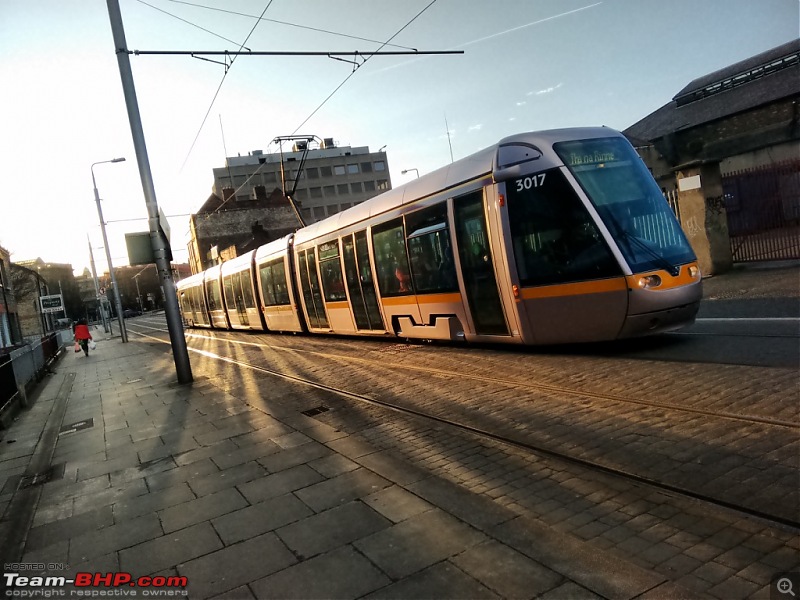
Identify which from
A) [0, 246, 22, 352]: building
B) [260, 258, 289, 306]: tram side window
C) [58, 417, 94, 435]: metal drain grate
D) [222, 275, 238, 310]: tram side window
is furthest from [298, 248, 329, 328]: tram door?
[0, 246, 22, 352]: building

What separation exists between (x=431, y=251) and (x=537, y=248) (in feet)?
8.16

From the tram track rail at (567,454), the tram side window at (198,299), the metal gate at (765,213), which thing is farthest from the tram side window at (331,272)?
the tram side window at (198,299)

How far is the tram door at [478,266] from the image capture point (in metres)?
8.55

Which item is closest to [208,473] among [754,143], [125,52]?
[125,52]

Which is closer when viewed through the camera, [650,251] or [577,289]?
[650,251]

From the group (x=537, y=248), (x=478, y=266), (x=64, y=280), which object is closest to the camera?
(x=537, y=248)

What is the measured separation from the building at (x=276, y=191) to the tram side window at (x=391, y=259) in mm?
60816

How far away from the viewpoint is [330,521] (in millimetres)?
3703

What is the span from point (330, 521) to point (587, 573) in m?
1.72

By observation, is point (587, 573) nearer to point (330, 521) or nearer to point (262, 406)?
point (330, 521)

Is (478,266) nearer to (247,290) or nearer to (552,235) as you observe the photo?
(552,235)

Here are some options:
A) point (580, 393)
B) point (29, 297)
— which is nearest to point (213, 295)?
point (580, 393)

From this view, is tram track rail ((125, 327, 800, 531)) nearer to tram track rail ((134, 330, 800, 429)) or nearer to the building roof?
tram track rail ((134, 330, 800, 429))

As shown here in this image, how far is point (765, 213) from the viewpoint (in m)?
14.9
